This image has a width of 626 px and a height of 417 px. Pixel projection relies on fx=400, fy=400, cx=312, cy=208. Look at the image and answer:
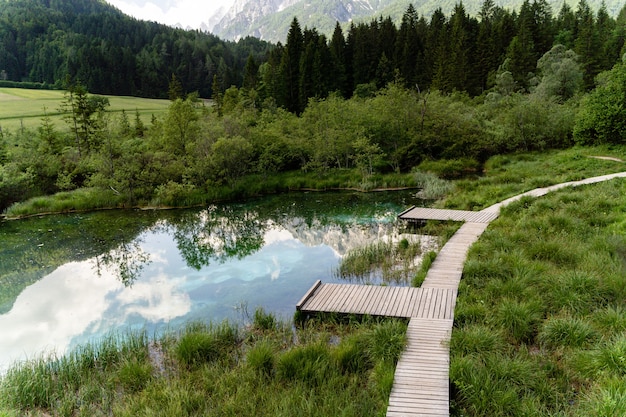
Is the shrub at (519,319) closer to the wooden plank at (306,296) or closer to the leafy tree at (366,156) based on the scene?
the wooden plank at (306,296)

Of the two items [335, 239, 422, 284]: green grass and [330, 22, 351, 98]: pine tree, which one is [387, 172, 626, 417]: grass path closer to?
[335, 239, 422, 284]: green grass

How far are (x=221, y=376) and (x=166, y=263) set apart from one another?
9762 millimetres

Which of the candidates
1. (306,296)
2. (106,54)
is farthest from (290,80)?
(106,54)

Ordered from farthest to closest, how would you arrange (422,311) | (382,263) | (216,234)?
1. (216,234)
2. (382,263)
3. (422,311)

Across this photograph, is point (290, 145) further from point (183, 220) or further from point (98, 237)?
point (98, 237)

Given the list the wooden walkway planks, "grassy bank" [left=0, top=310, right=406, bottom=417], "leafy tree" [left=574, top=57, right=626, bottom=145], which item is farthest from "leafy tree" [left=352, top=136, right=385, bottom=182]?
"grassy bank" [left=0, top=310, right=406, bottom=417]

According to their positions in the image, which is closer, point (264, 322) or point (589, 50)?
point (264, 322)

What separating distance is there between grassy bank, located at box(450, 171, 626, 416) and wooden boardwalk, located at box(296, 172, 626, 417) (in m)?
0.28

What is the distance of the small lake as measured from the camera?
11.4 m

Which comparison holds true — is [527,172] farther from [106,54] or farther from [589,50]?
[106,54]

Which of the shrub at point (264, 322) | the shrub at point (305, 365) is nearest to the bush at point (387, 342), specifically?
the shrub at point (305, 365)

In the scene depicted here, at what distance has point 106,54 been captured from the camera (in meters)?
82.6

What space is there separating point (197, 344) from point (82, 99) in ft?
106

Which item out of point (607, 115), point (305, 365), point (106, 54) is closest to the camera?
point (305, 365)
